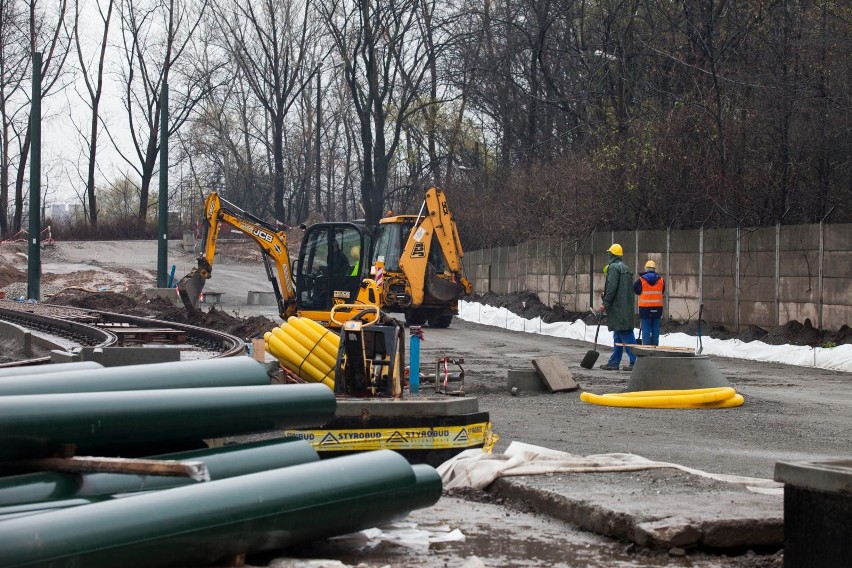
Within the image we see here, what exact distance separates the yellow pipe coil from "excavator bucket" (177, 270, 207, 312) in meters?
14.9

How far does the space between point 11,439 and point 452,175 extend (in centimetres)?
5041

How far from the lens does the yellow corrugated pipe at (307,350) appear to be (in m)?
10.8

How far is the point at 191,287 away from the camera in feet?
87.1

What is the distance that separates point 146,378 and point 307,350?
5.01m

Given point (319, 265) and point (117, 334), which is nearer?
point (117, 334)

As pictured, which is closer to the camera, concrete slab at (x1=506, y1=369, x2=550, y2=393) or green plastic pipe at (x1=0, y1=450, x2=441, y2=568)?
green plastic pipe at (x1=0, y1=450, x2=441, y2=568)

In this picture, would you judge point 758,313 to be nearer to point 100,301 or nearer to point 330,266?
point 330,266

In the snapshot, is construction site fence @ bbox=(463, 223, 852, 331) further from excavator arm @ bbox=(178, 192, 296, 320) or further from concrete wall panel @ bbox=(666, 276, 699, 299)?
excavator arm @ bbox=(178, 192, 296, 320)

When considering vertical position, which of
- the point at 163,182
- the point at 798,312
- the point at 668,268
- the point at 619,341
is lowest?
the point at 619,341

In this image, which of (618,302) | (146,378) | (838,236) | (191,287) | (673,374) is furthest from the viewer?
(191,287)

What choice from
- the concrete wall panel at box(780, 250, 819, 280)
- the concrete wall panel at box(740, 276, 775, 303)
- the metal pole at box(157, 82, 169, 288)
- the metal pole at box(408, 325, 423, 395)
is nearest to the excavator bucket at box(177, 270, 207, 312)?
the metal pole at box(157, 82, 169, 288)

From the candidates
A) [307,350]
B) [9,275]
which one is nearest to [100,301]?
[9,275]

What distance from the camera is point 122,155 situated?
66500mm

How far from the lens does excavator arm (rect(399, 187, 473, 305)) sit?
2734 centimetres
